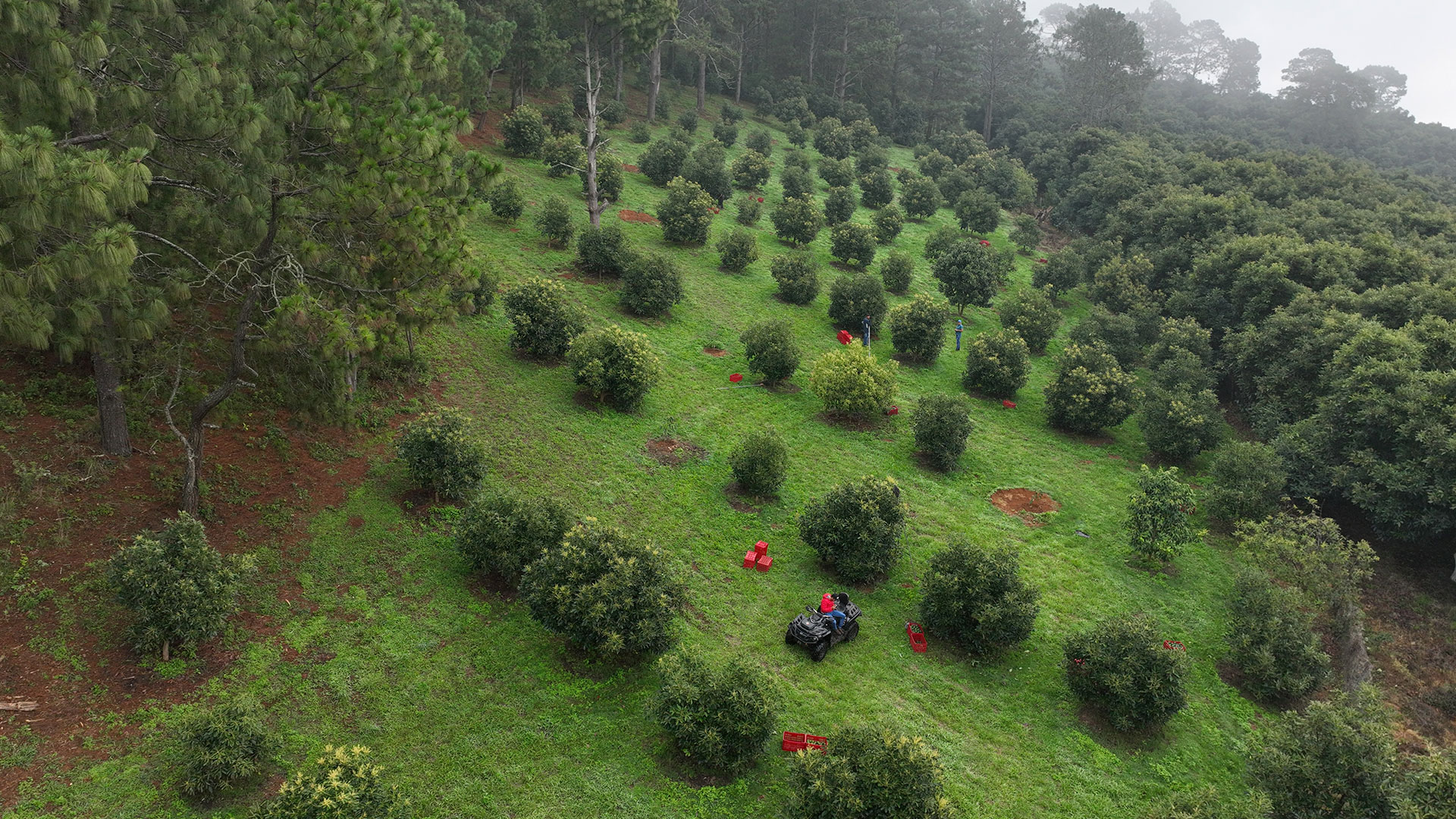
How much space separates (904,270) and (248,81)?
28.1 metres

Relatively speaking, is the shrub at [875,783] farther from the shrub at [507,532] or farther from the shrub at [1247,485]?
the shrub at [1247,485]

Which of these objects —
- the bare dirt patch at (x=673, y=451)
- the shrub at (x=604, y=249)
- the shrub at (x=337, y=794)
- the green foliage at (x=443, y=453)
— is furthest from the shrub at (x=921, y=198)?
the shrub at (x=337, y=794)

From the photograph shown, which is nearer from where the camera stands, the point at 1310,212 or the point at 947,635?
the point at 947,635

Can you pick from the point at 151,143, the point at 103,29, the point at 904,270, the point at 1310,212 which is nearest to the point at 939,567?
the point at 151,143

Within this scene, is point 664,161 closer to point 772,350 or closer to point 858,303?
point 858,303

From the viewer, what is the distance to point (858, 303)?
30484 mm

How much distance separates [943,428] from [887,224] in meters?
23.2

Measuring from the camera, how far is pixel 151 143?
11.1m

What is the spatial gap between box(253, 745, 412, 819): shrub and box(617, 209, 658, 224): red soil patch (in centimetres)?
2980

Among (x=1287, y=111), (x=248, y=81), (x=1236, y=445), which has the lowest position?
(x=1236, y=445)

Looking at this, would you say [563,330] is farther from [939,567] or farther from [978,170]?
[978,170]

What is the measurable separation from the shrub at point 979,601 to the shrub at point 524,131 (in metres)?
32.7

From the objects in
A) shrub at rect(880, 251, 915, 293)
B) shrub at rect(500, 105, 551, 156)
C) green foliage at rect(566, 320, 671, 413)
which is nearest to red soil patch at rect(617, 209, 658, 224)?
shrub at rect(500, 105, 551, 156)

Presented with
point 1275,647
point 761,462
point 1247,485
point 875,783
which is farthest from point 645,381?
point 1247,485
